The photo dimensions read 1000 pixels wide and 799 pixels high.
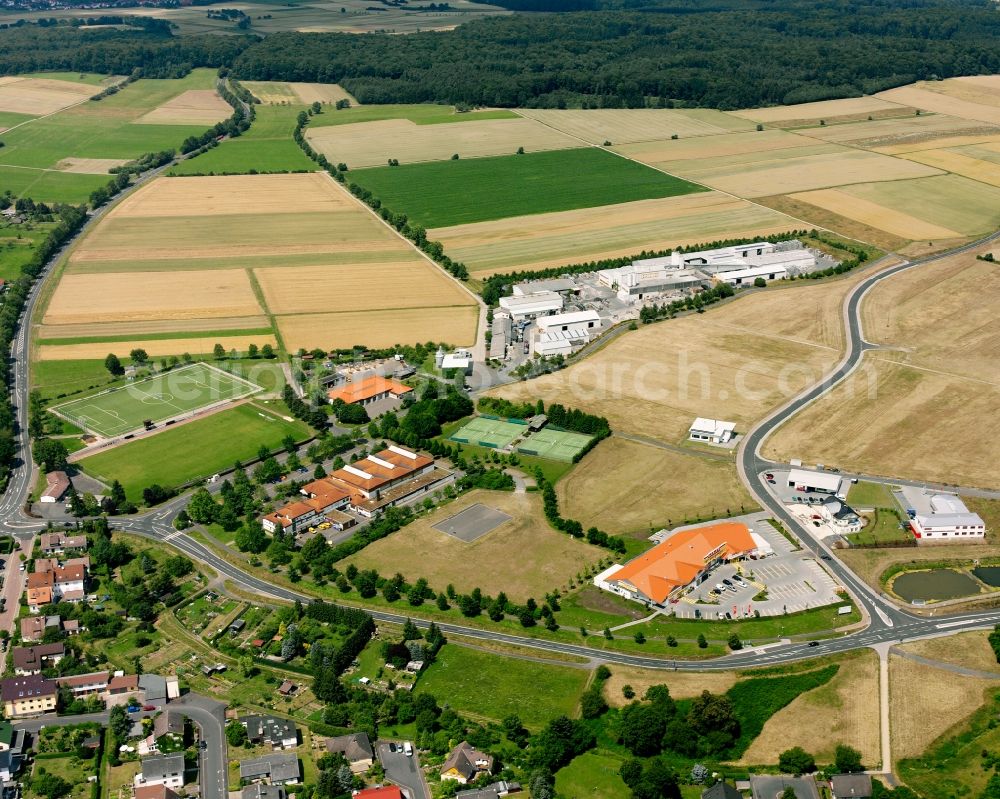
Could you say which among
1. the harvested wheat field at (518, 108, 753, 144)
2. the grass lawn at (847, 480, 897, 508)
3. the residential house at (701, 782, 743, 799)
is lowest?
the residential house at (701, 782, 743, 799)

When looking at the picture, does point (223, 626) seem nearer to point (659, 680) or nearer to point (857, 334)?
point (659, 680)

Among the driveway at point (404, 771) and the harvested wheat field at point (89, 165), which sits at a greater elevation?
the harvested wheat field at point (89, 165)

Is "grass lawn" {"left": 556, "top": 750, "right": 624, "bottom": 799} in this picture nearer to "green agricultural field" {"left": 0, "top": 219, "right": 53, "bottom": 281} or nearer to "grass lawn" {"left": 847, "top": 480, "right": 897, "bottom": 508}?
"grass lawn" {"left": 847, "top": 480, "right": 897, "bottom": 508}

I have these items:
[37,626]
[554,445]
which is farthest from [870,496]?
[37,626]

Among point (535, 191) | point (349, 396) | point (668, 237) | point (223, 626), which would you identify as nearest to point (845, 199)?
point (668, 237)

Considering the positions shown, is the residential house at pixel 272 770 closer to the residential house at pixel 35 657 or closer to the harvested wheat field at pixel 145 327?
the residential house at pixel 35 657

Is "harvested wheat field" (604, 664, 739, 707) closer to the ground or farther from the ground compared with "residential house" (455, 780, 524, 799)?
farther from the ground

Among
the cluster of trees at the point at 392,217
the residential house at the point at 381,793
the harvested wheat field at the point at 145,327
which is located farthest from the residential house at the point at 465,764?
the cluster of trees at the point at 392,217

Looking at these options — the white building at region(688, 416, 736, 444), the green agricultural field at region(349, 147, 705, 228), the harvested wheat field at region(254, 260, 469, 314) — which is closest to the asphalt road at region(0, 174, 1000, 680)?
the white building at region(688, 416, 736, 444)
